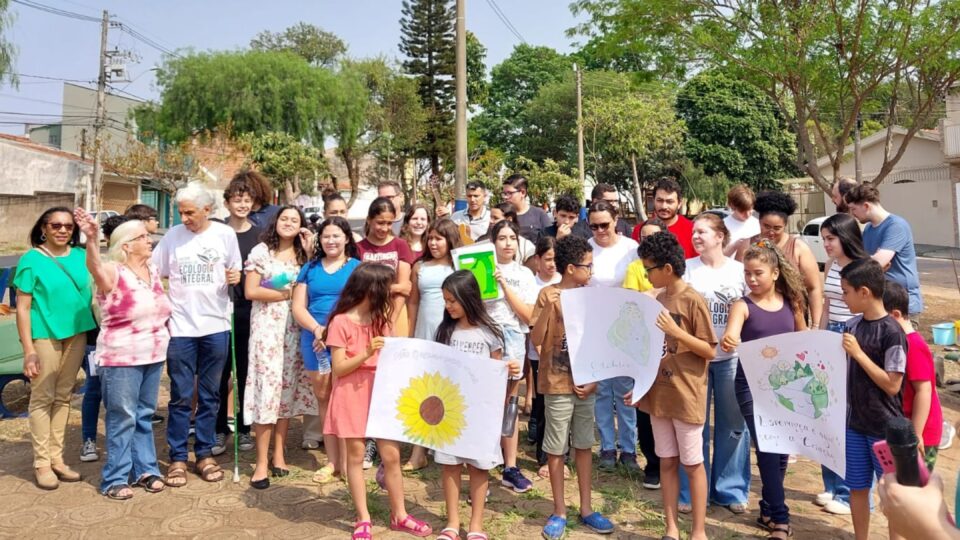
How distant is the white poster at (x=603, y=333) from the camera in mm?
3340

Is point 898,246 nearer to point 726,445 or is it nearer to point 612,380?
point 726,445

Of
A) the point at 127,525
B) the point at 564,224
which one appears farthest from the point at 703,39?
the point at 127,525

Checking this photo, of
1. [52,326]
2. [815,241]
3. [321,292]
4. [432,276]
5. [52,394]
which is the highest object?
[815,241]

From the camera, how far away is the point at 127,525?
3.70 metres

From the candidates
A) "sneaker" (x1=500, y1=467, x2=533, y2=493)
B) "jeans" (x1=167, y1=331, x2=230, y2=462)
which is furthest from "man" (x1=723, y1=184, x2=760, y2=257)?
"jeans" (x1=167, y1=331, x2=230, y2=462)

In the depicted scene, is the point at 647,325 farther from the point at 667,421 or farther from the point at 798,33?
the point at 798,33

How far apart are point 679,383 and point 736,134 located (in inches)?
1228

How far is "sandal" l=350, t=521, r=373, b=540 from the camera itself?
3.37m

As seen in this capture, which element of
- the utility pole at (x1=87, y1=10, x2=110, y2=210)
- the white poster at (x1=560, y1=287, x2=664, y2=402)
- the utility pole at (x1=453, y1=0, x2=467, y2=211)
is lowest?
the white poster at (x1=560, y1=287, x2=664, y2=402)

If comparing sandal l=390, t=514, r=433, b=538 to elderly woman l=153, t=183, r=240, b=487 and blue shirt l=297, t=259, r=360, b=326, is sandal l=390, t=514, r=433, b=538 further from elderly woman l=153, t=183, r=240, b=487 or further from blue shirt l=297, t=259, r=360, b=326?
elderly woman l=153, t=183, r=240, b=487

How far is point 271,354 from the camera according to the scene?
4320 mm

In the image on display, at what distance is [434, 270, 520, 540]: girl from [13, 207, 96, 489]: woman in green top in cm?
251

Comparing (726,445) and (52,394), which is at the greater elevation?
(52,394)

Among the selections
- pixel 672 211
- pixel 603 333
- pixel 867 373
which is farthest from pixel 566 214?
pixel 867 373
